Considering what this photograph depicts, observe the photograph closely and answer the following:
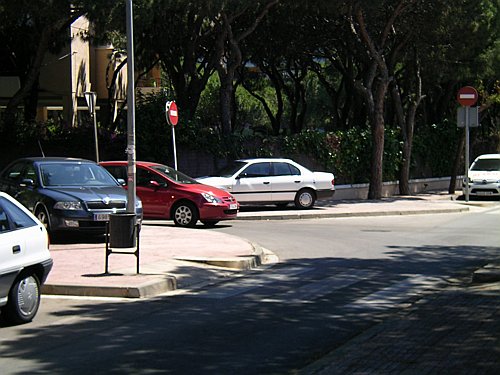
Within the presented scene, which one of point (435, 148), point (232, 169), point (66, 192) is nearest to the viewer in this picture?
point (66, 192)

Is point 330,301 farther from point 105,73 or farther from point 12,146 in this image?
point 105,73

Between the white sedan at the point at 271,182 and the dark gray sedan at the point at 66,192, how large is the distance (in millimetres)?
6684

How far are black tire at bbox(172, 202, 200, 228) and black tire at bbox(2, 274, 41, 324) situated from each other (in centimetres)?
1039

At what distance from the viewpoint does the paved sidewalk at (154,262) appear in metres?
10.9

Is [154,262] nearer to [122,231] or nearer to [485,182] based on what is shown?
[122,231]

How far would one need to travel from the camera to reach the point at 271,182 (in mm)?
24125

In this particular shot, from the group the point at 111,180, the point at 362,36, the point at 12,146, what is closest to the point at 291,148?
the point at 362,36

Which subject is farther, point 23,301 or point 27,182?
point 27,182

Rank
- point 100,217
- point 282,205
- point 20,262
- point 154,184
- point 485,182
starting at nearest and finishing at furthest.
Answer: point 20,262 → point 100,217 → point 154,184 → point 282,205 → point 485,182

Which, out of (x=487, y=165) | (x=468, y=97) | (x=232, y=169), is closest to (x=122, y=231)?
(x=232, y=169)

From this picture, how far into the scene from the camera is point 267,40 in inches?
1254

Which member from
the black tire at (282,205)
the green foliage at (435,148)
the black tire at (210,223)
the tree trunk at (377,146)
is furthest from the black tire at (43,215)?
the green foliage at (435,148)

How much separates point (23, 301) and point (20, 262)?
49 centimetres

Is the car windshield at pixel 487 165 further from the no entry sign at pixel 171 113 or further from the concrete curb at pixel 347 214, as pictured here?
the no entry sign at pixel 171 113
